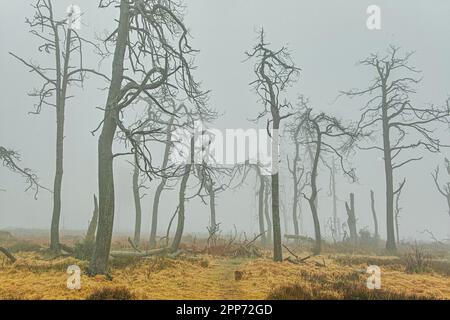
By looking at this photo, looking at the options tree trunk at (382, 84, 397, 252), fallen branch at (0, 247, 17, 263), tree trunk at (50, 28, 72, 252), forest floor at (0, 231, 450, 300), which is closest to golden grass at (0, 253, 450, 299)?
forest floor at (0, 231, 450, 300)

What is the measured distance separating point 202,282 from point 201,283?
5.7 inches

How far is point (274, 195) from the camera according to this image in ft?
44.1

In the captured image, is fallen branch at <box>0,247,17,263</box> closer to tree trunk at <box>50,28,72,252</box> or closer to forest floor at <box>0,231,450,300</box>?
forest floor at <box>0,231,450,300</box>

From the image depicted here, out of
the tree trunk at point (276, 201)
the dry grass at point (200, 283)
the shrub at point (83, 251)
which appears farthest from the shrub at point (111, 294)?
the tree trunk at point (276, 201)

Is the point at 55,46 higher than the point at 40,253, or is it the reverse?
the point at 55,46

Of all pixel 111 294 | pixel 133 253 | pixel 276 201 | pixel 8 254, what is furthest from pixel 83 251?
pixel 276 201

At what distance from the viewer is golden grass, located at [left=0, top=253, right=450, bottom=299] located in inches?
278

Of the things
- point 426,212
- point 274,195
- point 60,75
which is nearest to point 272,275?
point 274,195

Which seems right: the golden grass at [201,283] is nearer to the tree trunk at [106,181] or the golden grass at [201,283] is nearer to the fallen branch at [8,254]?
the fallen branch at [8,254]

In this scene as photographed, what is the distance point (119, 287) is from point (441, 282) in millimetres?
8607

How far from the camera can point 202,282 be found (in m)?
8.72

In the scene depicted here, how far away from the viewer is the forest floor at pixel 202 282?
7.04 metres
